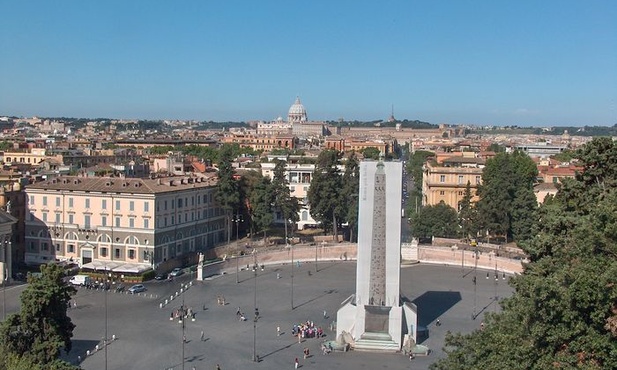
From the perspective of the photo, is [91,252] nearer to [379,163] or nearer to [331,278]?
[331,278]

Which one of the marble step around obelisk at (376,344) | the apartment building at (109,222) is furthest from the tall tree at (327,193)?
the marble step around obelisk at (376,344)

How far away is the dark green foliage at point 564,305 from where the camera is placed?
561 inches

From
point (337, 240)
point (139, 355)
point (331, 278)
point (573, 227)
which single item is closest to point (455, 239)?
point (337, 240)

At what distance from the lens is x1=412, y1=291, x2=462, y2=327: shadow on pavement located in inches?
1447

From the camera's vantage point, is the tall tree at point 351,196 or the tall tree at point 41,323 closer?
the tall tree at point 41,323

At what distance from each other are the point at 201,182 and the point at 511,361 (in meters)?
41.5

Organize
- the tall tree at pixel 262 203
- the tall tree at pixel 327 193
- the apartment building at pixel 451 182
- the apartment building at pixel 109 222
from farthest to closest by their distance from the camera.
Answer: the apartment building at pixel 451 182, the tall tree at pixel 327 193, the tall tree at pixel 262 203, the apartment building at pixel 109 222

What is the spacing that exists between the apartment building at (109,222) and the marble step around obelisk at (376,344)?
1795cm

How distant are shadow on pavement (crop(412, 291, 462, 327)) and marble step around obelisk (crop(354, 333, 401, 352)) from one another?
3.94 meters

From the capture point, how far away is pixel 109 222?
158 ft

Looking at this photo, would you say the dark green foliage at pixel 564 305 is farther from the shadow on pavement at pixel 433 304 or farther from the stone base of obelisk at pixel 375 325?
the shadow on pavement at pixel 433 304

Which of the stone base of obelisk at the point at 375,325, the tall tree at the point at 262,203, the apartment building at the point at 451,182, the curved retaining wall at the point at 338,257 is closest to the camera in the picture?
the stone base of obelisk at the point at 375,325

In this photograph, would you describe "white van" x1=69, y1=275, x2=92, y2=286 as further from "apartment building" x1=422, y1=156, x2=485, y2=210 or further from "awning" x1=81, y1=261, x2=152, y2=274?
"apartment building" x1=422, y1=156, x2=485, y2=210

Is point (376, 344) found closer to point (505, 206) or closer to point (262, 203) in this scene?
point (262, 203)
